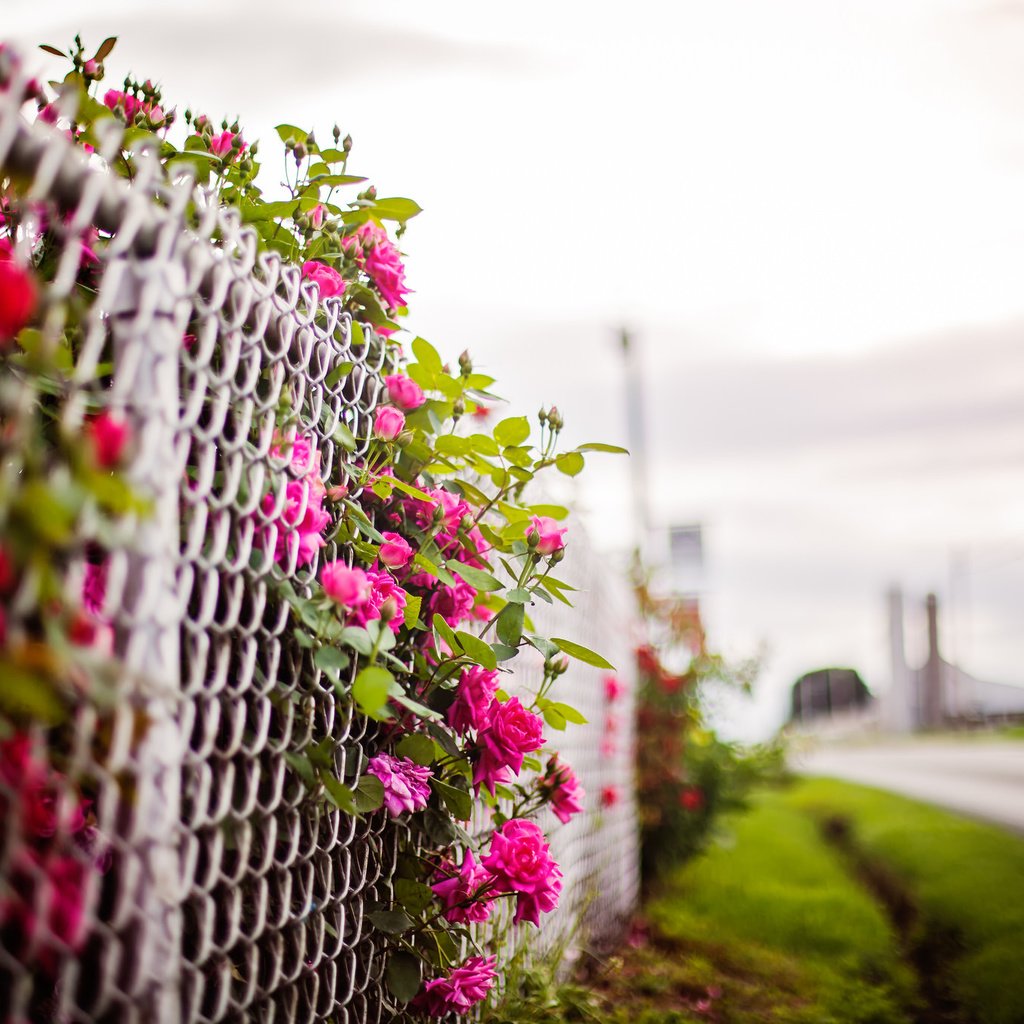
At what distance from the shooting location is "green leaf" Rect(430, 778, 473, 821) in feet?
5.20

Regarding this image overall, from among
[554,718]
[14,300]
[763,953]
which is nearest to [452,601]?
[554,718]

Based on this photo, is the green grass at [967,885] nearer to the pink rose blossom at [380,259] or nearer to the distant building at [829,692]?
the pink rose blossom at [380,259]

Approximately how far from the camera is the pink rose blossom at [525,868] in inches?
65.4

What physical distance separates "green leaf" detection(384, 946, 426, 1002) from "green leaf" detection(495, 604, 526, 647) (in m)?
0.57

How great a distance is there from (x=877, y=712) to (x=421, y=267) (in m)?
40.8

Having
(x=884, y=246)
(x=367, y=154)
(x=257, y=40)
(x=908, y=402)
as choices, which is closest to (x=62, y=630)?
(x=367, y=154)

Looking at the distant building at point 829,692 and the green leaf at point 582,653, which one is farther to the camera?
the distant building at point 829,692

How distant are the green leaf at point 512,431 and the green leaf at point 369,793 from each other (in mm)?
661

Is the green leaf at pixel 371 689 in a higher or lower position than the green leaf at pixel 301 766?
higher

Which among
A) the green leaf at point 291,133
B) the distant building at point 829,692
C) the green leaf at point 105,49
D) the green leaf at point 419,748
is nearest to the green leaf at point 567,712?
the green leaf at point 419,748

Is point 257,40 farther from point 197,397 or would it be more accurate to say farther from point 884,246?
point 884,246

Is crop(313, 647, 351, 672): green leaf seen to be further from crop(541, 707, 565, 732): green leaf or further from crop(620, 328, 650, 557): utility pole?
crop(620, 328, 650, 557): utility pole

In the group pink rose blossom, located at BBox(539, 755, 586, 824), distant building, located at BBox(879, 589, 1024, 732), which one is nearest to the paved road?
pink rose blossom, located at BBox(539, 755, 586, 824)

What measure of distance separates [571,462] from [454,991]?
0.99 meters
